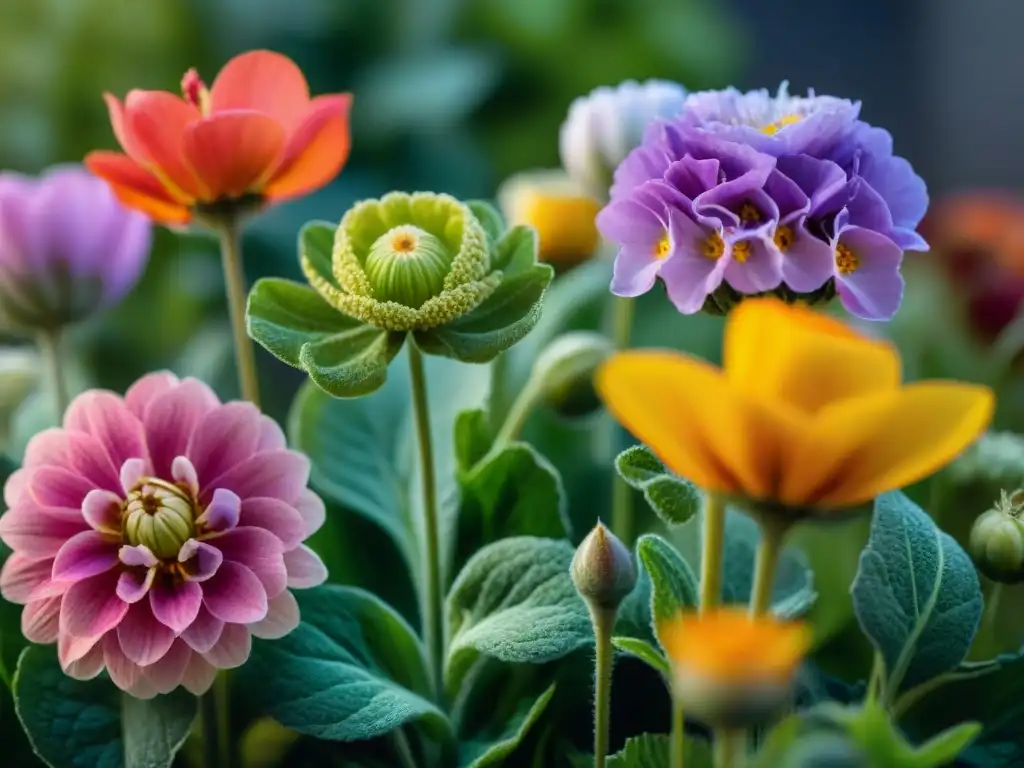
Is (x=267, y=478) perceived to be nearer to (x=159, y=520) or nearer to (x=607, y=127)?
(x=159, y=520)

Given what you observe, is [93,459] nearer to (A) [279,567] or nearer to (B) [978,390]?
(A) [279,567]

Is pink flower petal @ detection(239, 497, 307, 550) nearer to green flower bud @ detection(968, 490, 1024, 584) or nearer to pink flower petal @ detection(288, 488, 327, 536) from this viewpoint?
pink flower petal @ detection(288, 488, 327, 536)

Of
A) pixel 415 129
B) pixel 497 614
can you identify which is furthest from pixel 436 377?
pixel 415 129

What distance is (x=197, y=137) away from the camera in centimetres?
28

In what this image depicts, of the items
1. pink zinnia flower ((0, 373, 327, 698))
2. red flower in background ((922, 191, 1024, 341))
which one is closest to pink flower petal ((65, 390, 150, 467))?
pink zinnia flower ((0, 373, 327, 698))

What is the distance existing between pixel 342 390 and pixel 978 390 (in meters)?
0.13

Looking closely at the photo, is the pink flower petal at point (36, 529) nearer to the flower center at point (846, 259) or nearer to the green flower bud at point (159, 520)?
the green flower bud at point (159, 520)

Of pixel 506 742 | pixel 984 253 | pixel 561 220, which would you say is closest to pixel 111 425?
pixel 506 742

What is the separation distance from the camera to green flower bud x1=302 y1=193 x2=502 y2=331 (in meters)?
0.26

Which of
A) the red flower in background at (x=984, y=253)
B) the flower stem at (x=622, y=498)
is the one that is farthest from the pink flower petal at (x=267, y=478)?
the red flower in background at (x=984, y=253)

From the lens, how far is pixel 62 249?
0.35 metres

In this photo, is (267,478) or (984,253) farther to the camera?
(984,253)

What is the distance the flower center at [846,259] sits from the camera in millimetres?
249

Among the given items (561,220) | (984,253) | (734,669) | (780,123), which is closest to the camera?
(734,669)
